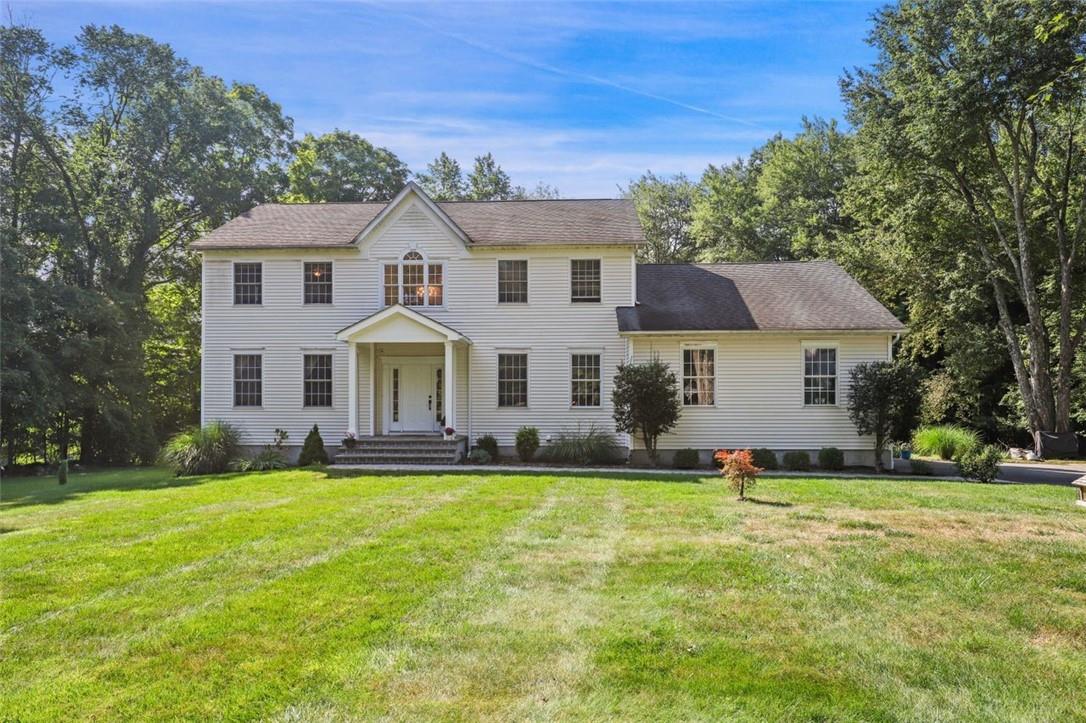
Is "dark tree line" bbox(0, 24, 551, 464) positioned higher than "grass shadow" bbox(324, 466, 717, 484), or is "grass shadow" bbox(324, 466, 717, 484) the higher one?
"dark tree line" bbox(0, 24, 551, 464)

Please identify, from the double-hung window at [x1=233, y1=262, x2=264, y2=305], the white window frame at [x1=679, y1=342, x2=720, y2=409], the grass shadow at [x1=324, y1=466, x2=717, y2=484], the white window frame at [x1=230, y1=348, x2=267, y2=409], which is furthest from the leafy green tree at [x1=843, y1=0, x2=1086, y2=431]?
the white window frame at [x1=230, y1=348, x2=267, y2=409]

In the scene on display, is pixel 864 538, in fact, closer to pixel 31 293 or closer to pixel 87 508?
pixel 87 508

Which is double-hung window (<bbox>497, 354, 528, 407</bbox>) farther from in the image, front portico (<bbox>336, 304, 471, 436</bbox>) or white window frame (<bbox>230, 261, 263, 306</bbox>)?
white window frame (<bbox>230, 261, 263, 306</bbox>)

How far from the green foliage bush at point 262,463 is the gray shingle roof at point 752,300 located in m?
9.92

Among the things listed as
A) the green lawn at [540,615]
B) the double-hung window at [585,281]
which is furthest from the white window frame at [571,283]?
the green lawn at [540,615]

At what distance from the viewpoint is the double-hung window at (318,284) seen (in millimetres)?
20875

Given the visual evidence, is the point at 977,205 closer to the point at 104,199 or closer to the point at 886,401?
the point at 886,401

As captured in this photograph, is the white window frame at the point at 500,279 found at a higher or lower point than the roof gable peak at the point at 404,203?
lower

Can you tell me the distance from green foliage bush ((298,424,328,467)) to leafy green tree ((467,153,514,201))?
2877 centimetres

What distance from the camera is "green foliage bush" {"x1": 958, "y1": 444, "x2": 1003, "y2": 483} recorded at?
15.9m

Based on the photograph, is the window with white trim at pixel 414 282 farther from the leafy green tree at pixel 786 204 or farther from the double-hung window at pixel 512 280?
the leafy green tree at pixel 786 204

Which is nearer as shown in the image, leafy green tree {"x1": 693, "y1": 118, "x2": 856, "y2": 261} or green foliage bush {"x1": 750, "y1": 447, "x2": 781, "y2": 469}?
green foliage bush {"x1": 750, "y1": 447, "x2": 781, "y2": 469}

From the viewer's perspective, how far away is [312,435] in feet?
61.6

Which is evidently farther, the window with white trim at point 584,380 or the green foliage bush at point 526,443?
the window with white trim at point 584,380
